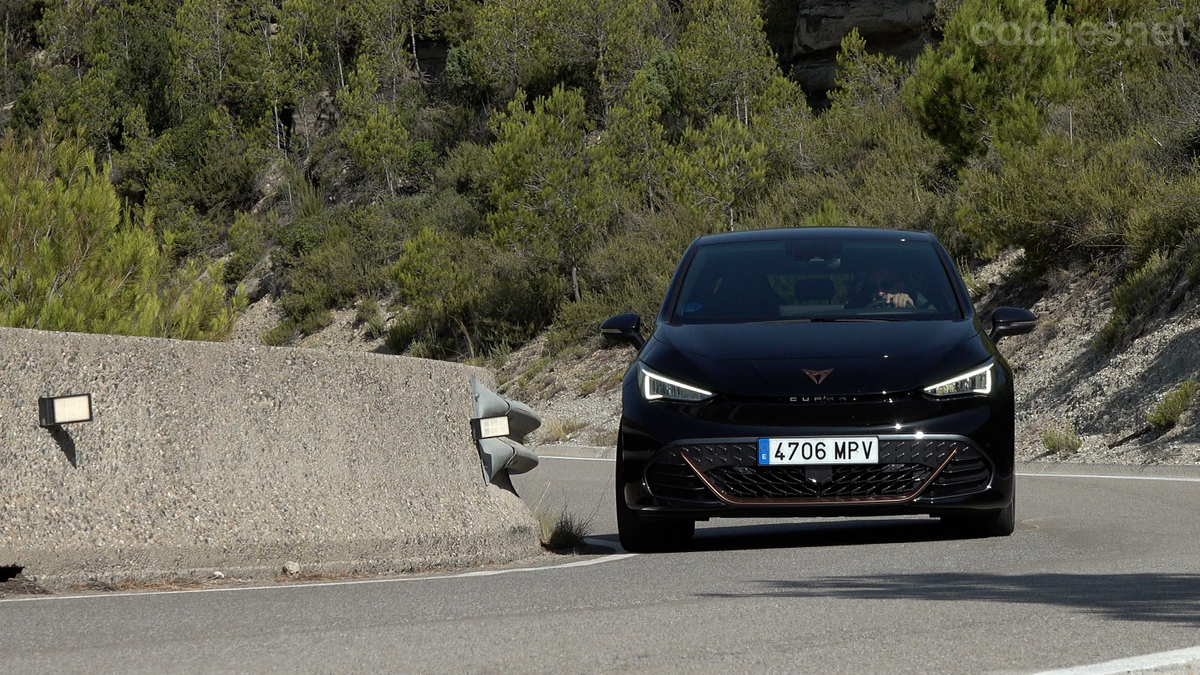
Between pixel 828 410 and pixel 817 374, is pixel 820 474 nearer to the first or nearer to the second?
pixel 828 410

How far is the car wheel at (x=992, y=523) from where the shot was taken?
26.0 feet

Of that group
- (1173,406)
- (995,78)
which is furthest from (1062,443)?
(995,78)

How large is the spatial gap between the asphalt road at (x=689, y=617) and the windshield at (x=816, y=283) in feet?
4.37

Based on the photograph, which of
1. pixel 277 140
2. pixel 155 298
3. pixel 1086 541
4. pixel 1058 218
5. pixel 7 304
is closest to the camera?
pixel 1086 541

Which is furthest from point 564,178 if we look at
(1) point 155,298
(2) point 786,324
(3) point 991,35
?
(2) point 786,324

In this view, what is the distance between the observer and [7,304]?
1349cm

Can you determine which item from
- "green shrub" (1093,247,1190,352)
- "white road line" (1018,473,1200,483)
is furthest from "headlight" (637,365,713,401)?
"green shrub" (1093,247,1190,352)

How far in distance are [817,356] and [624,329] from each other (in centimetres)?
128

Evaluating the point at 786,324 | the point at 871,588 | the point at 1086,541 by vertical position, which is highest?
the point at 786,324

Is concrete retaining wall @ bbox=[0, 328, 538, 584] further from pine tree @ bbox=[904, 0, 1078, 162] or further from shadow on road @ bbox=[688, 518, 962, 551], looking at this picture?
pine tree @ bbox=[904, 0, 1078, 162]

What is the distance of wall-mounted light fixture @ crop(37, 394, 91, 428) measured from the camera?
5.87 metres

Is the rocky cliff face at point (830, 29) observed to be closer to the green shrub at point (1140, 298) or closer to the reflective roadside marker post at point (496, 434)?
the green shrub at point (1140, 298)

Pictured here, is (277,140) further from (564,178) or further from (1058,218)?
(1058,218)

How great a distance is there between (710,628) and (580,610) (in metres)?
0.65
